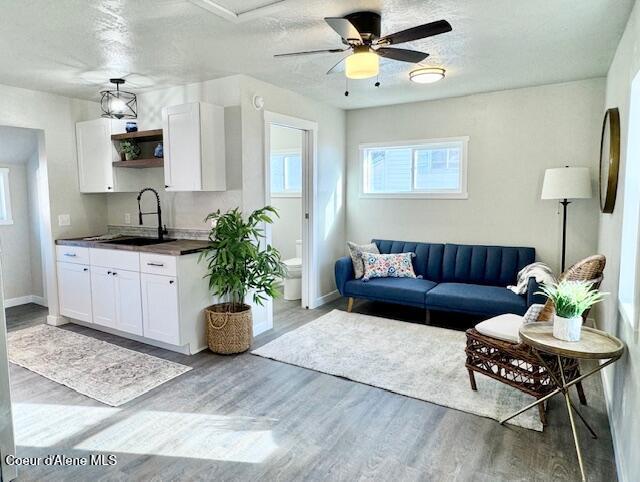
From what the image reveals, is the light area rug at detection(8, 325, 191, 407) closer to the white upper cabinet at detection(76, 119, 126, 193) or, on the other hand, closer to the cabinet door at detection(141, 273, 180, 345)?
the cabinet door at detection(141, 273, 180, 345)

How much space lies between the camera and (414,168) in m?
5.15

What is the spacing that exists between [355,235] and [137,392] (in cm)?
347

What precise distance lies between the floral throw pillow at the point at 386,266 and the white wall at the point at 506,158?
52cm

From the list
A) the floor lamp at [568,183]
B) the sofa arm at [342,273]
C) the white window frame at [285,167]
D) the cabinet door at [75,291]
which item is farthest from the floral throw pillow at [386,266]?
the cabinet door at [75,291]

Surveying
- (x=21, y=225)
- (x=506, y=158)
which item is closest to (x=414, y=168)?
(x=506, y=158)

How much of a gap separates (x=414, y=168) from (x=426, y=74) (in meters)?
1.68

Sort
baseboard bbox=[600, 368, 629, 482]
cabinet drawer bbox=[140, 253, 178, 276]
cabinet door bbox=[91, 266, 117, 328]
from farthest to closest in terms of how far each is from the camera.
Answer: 1. cabinet door bbox=[91, 266, 117, 328]
2. cabinet drawer bbox=[140, 253, 178, 276]
3. baseboard bbox=[600, 368, 629, 482]

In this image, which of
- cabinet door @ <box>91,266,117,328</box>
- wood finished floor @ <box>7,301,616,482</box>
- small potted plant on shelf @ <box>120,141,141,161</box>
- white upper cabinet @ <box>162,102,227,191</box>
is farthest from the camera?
small potted plant on shelf @ <box>120,141,141,161</box>

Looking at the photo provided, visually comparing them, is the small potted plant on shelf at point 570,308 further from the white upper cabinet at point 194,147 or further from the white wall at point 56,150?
the white wall at point 56,150

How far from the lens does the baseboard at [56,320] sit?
445 cm

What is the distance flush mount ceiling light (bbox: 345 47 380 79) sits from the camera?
2551mm

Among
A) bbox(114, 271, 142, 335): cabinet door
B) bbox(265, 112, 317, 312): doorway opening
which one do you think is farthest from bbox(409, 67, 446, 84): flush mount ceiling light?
bbox(114, 271, 142, 335): cabinet door

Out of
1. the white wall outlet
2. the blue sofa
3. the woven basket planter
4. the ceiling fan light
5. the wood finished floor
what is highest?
the ceiling fan light

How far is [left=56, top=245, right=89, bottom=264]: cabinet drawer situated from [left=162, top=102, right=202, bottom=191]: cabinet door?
1137 mm
